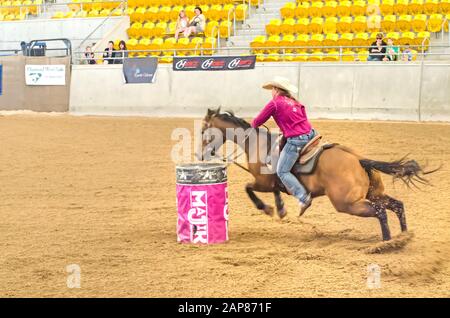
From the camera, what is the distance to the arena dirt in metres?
6.78

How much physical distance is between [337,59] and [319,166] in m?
14.9

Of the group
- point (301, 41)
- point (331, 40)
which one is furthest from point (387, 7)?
point (301, 41)

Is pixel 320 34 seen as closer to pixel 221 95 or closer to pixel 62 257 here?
pixel 221 95

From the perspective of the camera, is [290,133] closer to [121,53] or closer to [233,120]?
[233,120]

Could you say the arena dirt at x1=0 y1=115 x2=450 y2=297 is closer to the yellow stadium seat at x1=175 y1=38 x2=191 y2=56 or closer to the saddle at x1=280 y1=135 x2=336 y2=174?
the saddle at x1=280 y1=135 x2=336 y2=174

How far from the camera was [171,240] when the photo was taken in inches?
348

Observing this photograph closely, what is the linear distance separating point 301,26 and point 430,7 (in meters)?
4.22

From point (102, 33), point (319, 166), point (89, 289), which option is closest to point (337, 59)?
point (102, 33)

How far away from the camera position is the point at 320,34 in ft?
80.2

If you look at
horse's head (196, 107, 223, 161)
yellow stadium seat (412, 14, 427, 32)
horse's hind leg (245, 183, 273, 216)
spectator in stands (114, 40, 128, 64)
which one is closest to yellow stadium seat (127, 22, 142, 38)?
spectator in stands (114, 40, 128, 64)

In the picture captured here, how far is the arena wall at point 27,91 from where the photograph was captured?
25.8 metres

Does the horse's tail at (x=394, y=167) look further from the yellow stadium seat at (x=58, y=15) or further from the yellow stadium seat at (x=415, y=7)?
the yellow stadium seat at (x=58, y=15)

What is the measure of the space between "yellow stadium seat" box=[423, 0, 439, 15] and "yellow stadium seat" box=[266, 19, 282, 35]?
4.87 m

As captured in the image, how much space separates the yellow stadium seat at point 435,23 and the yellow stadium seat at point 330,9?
3.48m
